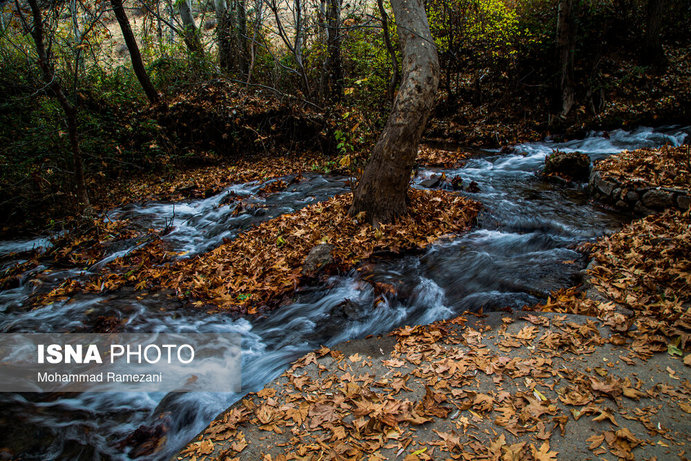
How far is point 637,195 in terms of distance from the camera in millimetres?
6238

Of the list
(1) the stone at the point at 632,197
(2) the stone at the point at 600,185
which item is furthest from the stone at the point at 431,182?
(1) the stone at the point at 632,197

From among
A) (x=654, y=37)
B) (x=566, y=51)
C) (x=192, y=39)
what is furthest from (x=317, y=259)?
(x=654, y=37)

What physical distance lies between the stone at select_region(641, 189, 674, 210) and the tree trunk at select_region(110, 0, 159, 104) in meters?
14.6

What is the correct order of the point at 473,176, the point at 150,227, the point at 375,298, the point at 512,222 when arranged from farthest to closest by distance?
the point at 473,176 → the point at 150,227 → the point at 512,222 → the point at 375,298

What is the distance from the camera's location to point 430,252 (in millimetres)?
5742

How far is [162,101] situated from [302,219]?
10.0m

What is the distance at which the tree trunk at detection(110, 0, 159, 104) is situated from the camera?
10629mm

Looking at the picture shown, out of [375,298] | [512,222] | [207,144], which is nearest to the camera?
[375,298]

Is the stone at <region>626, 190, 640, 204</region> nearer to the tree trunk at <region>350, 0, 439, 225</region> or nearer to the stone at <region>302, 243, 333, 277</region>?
the tree trunk at <region>350, 0, 439, 225</region>

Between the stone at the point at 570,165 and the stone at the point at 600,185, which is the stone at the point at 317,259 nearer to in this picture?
the stone at the point at 600,185

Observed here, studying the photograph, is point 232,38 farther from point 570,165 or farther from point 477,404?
point 477,404

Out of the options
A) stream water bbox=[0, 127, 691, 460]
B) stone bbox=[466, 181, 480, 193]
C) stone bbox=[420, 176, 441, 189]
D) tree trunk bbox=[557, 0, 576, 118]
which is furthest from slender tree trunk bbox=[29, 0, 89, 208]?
tree trunk bbox=[557, 0, 576, 118]

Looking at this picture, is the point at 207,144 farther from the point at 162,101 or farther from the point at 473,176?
the point at 473,176

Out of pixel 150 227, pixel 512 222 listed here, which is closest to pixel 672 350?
pixel 512 222
